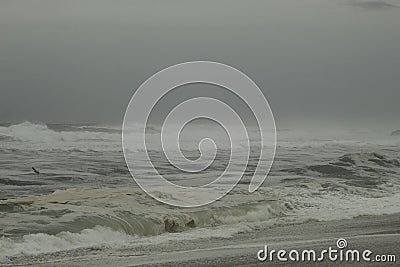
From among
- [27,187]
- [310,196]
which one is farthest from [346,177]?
[27,187]

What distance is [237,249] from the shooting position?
6.29m

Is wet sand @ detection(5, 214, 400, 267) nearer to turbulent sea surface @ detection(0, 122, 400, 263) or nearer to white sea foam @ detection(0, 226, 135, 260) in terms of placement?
white sea foam @ detection(0, 226, 135, 260)

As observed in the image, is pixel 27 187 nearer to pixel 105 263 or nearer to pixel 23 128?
pixel 105 263

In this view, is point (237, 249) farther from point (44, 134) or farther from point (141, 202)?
point (44, 134)

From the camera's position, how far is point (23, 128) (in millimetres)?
27812

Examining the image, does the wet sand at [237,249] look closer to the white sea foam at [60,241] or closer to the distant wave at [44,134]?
the white sea foam at [60,241]

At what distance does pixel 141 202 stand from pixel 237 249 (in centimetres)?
377

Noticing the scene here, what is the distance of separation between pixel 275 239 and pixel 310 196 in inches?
180

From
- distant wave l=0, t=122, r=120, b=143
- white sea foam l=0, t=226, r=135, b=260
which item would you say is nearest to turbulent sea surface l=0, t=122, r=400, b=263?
white sea foam l=0, t=226, r=135, b=260

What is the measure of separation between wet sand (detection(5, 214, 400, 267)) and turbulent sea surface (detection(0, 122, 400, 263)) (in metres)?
0.39

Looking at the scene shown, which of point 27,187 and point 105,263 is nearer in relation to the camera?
point 105,263

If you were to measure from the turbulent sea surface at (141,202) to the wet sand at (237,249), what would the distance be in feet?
1.26

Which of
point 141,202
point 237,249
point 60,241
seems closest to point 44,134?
point 141,202

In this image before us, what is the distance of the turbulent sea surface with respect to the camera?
7551 mm
